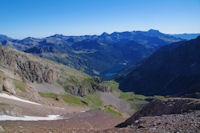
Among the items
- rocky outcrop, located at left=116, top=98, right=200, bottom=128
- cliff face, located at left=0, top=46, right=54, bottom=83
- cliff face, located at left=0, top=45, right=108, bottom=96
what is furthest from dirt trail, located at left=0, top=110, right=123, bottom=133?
cliff face, located at left=0, top=46, right=54, bottom=83

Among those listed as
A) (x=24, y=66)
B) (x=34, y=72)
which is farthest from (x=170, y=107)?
(x=34, y=72)

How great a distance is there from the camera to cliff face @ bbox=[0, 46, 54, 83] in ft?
Answer: 442

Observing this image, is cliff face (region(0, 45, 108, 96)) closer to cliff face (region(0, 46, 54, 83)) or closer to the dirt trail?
cliff face (region(0, 46, 54, 83))

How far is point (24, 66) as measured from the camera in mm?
144625

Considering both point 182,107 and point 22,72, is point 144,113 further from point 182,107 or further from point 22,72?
point 22,72

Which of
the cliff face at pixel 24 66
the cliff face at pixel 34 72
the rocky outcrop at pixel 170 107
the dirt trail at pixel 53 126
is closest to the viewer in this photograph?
the dirt trail at pixel 53 126

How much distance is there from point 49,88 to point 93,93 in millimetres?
57684

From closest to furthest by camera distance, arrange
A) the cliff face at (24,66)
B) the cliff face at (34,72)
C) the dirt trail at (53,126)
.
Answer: the dirt trail at (53,126)
the cliff face at (24,66)
the cliff face at (34,72)

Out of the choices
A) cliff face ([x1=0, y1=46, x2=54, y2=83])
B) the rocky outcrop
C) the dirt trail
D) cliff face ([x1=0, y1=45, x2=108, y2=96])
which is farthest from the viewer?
cliff face ([x1=0, y1=45, x2=108, y2=96])

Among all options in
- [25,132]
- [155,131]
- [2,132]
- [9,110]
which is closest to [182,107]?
[155,131]

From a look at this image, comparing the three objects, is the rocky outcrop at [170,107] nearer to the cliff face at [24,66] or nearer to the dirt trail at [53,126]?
the dirt trail at [53,126]

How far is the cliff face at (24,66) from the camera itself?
134750mm

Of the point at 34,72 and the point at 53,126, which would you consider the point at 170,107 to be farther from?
the point at 34,72

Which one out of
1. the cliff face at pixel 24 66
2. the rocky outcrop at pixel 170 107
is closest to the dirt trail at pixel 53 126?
the rocky outcrop at pixel 170 107
